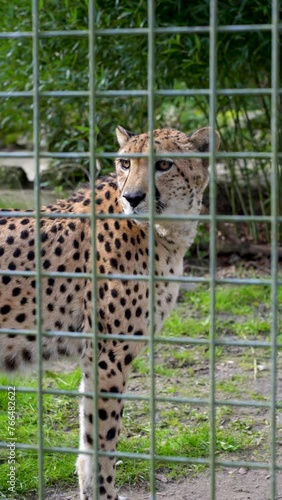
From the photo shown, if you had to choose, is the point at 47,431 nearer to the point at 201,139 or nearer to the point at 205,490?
the point at 205,490

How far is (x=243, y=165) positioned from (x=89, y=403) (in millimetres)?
4912

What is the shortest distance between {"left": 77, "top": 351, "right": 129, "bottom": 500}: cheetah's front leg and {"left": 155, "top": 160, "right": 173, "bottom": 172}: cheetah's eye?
946 millimetres

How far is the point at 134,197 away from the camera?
3650 millimetres

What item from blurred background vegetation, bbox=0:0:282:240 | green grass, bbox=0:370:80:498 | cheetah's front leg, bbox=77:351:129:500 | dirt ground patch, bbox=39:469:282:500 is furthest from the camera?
blurred background vegetation, bbox=0:0:282:240

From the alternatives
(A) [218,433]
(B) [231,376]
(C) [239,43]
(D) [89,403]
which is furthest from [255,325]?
(D) [89,403]

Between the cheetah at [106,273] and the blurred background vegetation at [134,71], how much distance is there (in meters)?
1.98

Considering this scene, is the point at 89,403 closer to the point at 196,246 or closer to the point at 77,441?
the point at 77,441

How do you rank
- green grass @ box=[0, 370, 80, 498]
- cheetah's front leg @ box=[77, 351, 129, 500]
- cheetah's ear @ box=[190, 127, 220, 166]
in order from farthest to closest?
cheetah's ear @ box=[190, 127, 220, 166] → green grass @ box=[0, 370, 80, 498] → cheetah's front leg @ box=[77, 351, 129, 500]

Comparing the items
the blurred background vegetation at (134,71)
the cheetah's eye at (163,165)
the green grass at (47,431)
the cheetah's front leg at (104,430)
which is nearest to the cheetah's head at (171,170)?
the cheetah's eye at (163,165)

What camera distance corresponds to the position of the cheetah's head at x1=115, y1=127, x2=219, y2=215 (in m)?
3.92

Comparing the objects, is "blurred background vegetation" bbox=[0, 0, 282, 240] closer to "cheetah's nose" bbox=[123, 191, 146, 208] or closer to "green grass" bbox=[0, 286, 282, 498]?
"green grass" bbox=[0, 286, 282, 498]

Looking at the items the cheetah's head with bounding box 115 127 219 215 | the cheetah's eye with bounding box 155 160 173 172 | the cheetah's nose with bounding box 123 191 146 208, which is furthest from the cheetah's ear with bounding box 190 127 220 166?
the cheetah's nose with bounding box 123 191 146 208

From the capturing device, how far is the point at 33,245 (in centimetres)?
395

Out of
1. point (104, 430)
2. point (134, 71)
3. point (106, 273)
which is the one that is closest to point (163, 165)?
point (106, 273)
